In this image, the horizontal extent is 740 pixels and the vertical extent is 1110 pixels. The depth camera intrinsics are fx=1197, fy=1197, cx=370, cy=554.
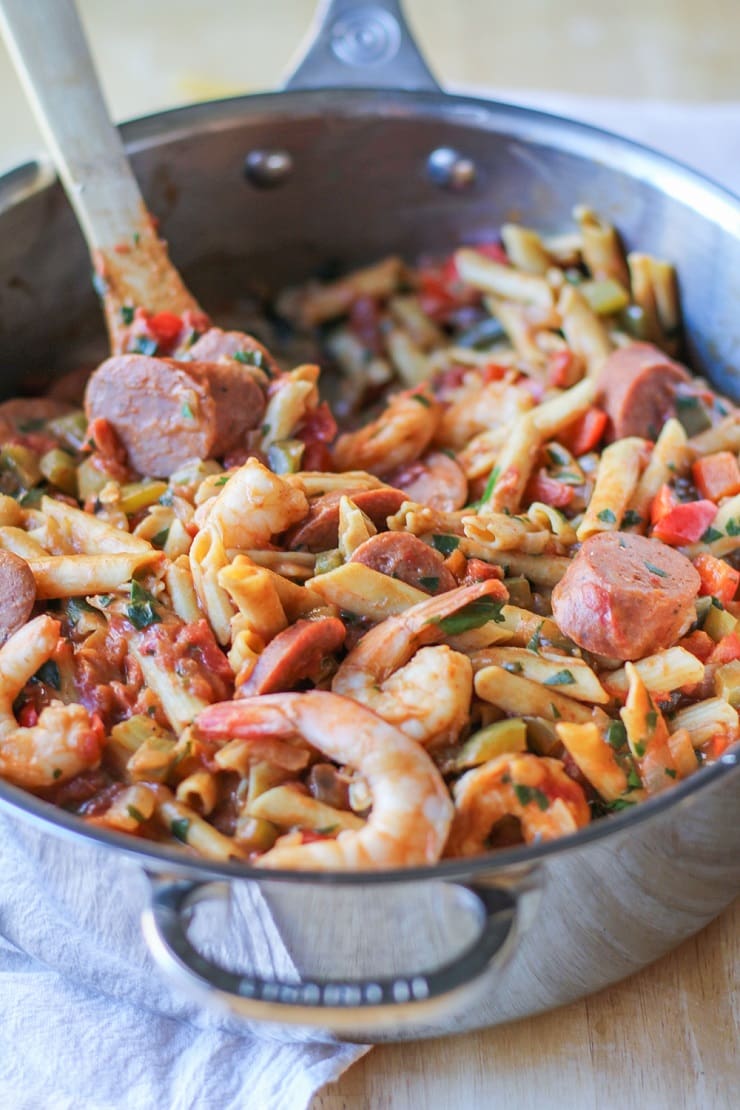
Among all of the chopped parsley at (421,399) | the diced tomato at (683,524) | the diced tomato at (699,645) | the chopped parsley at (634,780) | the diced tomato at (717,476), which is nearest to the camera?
the chopped parsley at (634,780)

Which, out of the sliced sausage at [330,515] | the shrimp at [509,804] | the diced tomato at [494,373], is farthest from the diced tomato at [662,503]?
the shrimp at [509,804]

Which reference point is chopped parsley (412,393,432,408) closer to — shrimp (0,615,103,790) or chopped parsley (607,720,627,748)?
chopped parsley (607,720,627,748)

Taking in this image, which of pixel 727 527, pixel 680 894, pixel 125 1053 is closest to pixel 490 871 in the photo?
pixel 680 894

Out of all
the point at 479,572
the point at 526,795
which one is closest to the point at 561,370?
the point at 479,572

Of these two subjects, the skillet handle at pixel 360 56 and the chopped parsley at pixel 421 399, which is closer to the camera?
the chopped parsley at pixel 421 399

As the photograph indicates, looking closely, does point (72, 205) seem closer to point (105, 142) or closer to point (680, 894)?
point (105, 142)

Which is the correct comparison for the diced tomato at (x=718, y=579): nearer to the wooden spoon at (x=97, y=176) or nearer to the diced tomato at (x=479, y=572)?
the diced tomato at (x=479, y=572)
